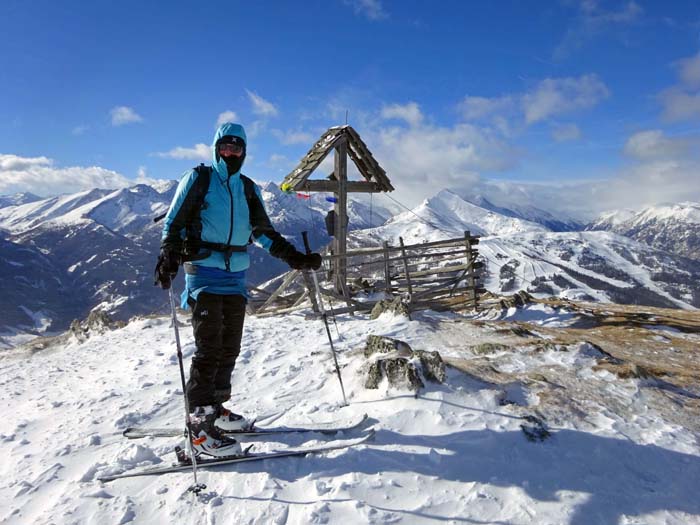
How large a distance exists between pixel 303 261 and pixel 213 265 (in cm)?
112

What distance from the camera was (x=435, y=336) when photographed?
9328 millimetres

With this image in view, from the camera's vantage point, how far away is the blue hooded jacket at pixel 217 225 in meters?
4.36

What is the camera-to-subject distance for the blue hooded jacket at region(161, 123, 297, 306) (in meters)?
4.36

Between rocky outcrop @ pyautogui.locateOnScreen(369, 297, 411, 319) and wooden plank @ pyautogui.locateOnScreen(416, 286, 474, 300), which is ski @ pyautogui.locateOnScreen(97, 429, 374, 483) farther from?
wooden plank @ pyautogui.locateOnScreen(416, 286, 474, 300)

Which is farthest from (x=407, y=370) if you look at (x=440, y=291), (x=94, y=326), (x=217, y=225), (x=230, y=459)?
(x=94, y=326)

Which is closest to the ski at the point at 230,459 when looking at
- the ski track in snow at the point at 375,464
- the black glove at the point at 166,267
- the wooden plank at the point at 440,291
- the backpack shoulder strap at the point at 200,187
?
the ski track in snow at the point at 375,464

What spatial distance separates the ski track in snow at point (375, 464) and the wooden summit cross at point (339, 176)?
269 inches

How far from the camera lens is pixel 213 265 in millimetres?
4527

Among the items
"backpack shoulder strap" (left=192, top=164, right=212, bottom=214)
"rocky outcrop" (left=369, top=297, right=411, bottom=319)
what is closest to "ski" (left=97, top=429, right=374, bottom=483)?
"backpack shoulder strap" (left=192, top=164, right=212, bottom=214)

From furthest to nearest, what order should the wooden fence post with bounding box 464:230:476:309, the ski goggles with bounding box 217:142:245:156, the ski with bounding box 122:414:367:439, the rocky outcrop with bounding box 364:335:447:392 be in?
the wooden fence post with bounding box 464:230:476:309 < the rocky outcrop with bounding box 364:335:447:392 < the ski with bounding box 122:414:367:439 < the ski goggles with bounding box 217:142:245:156

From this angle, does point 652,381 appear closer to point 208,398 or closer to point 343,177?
point 208,398

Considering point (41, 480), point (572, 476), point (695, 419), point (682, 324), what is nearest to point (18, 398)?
point (41, 480)

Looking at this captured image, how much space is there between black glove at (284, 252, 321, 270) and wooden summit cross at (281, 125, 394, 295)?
25.7 feet

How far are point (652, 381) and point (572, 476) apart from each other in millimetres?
3264
